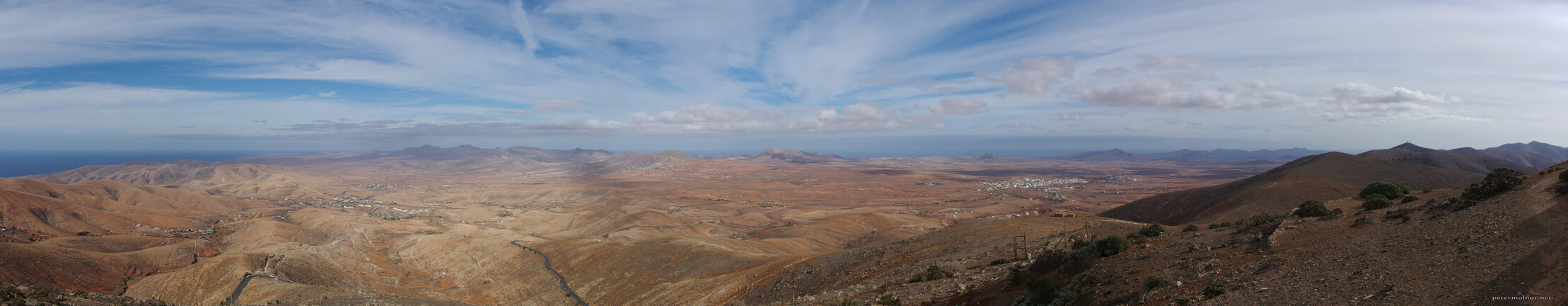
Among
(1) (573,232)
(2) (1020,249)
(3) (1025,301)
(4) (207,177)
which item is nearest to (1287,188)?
(2) (1020,249)

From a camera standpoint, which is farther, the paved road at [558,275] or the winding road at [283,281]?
the paved road at [558,275]

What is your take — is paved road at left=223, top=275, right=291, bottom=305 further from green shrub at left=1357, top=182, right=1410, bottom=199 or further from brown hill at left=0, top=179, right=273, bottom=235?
green shrub at left=1357, top=182, right=1410, bottom=199

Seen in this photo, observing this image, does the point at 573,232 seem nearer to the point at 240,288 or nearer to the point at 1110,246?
the point at 240,288

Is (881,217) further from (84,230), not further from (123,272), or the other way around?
(84,230)

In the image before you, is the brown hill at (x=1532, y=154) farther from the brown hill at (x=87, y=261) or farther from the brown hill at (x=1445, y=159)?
the brown hill at (x=87, y=261)

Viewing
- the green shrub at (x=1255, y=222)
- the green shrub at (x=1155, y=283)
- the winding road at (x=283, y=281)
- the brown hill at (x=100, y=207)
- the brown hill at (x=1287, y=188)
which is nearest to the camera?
the green shrub at (x=1155, y=283)

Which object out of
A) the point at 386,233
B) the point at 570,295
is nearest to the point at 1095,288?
the point at 570,295

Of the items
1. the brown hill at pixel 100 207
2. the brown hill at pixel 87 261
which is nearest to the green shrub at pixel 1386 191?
the brown hill at pixel 87 261

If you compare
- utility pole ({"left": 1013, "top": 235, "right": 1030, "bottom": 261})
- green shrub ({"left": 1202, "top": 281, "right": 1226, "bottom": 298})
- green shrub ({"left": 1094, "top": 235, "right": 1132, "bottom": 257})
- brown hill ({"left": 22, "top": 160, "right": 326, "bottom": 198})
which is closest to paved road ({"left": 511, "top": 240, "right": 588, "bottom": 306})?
utility pole ({"left": 1013, "top": 235, "right": 1030, "bottom": 261})

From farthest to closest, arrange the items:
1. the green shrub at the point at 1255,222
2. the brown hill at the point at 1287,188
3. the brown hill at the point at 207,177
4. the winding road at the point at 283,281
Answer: the brown hill at the point at 207,177
the brown hill at the point at 1287,188
the winding road at the point at 283,281
the green shrub at the point at 1255,222
